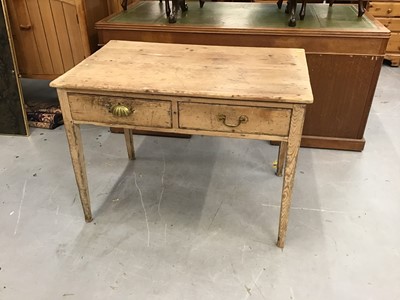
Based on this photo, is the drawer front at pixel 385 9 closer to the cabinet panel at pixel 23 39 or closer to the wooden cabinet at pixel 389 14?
the wooden cabinet at pixel 389 14

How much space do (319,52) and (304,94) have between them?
0.85m

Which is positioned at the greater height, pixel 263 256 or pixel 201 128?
pixel 201 128

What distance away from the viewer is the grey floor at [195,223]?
142cm

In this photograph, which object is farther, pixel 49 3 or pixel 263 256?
pixel 49 3

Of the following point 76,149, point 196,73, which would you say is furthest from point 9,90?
point 196,73

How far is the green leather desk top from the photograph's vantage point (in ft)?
6.64

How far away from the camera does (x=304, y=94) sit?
4.10 feet

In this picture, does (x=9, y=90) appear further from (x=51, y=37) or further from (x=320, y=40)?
(x=320, y=40)

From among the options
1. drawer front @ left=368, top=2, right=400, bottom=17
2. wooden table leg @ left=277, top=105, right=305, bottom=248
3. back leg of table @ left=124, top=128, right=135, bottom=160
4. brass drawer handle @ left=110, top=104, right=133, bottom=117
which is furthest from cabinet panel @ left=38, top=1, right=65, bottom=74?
drawer front @ left=368, top=2, right=400, bottom=17

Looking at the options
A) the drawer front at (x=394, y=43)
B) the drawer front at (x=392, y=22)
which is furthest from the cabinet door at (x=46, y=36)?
the drawer front at (x=394, y=43)

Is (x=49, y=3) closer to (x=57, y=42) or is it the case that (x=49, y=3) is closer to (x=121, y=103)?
(x=57, y=42)

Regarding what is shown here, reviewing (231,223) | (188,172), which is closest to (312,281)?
(231,223)

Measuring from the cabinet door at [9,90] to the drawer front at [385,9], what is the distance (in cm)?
284

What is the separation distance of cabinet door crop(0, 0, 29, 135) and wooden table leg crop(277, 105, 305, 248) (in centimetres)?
173
